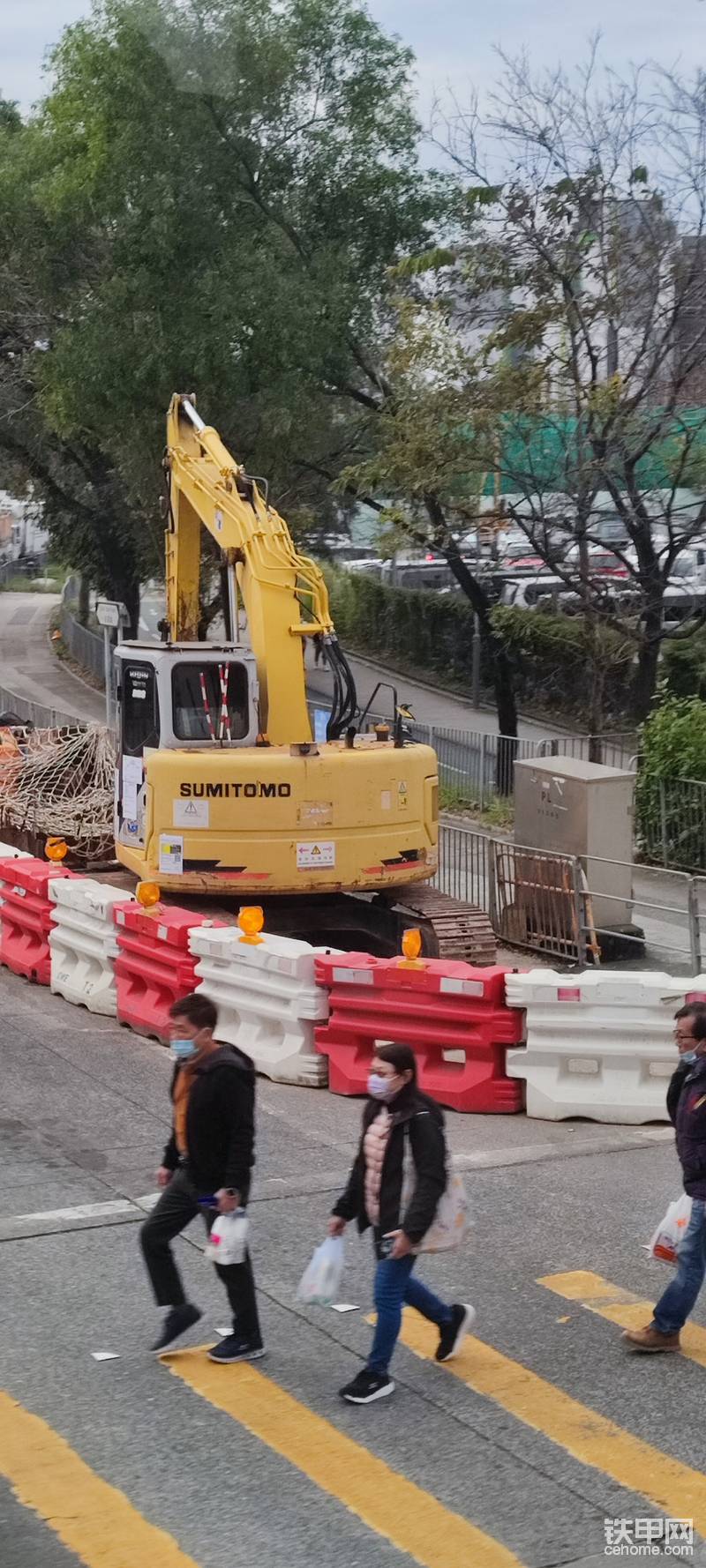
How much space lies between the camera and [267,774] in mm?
13531

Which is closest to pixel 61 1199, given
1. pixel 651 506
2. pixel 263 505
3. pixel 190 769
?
pixel 190 769

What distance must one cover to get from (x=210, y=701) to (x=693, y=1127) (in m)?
8.15

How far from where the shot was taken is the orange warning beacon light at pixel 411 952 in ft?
33.7

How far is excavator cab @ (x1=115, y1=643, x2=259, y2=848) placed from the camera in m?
14.2

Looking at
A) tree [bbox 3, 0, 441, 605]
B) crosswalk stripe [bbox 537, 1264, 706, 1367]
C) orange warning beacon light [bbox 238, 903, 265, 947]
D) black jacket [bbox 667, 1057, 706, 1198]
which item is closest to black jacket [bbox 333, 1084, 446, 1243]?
black jacket [bbox 667, 1057, 706, 1198]

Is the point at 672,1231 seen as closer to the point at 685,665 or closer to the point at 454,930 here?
the point at 454,930

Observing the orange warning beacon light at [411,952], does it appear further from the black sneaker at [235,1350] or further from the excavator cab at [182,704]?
the excavator cab at [182,704]

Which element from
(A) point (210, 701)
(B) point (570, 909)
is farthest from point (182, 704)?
(B) point (570, 909)

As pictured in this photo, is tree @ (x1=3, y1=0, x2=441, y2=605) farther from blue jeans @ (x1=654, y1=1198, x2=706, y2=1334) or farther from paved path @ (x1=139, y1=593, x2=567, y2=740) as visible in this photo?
blue jeans @ (x1=654, y1=1198, x2=706, y2=1334)

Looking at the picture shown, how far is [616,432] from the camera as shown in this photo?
22609mm

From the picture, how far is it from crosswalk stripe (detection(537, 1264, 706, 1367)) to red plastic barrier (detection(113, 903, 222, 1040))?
14.7 ft

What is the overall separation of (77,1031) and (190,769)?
88.7 inches

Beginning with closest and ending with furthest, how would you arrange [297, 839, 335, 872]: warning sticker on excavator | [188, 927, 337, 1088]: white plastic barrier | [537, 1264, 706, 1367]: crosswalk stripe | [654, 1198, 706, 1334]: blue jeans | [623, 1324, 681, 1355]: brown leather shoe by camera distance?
1. [654, 1198, 706, 1334]: blue jeans
2. [623, 1324, 681, 1355]: brown leather shoe
3. [537, 1264, 706, 1367]: crosswalk stripe
4. [188, 927, 337, 1088]: white plastic barrier
5. [297, 839, 335, 872]: warning sticker on excavator

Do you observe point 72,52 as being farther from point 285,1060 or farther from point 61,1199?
point 61,1199
